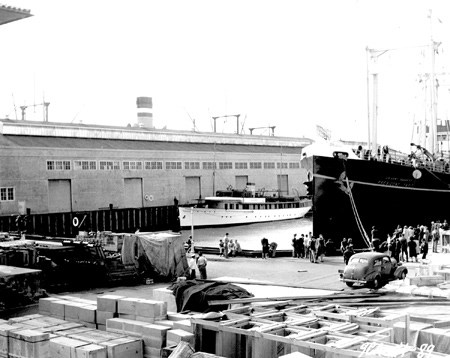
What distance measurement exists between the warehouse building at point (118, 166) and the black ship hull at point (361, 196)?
25.7 metres

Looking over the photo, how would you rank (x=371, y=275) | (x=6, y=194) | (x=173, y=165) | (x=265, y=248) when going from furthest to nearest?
1. (x=173, y=165)
2. (x=6, y=194)
3. (x=265, y=248)
4. (x=371, y=275)

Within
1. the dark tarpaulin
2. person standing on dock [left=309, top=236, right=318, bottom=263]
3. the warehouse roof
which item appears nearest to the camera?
the dark tarpaulin

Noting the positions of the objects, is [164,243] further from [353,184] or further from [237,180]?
[237,180]

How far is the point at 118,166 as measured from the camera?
60.1m

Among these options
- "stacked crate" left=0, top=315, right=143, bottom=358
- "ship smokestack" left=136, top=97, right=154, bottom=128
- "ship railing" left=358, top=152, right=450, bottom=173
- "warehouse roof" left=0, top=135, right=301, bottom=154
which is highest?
"ship smokestack" left=136, top=97, right=154, bottom=128

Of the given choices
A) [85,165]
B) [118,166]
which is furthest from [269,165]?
[85,165]

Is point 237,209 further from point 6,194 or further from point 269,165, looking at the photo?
point 6,194

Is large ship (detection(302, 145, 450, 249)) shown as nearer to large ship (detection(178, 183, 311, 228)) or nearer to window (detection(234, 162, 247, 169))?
large ship (detection(178, 183, 311, 228))

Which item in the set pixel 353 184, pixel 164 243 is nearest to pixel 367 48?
pixel 353 184

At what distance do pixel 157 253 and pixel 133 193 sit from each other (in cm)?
3875

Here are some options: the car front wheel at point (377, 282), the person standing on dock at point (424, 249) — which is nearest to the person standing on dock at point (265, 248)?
the person standing on dock at point (424, 249)

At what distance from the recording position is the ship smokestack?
271 feet

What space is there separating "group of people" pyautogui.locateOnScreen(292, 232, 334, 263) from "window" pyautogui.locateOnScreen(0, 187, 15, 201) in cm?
2909

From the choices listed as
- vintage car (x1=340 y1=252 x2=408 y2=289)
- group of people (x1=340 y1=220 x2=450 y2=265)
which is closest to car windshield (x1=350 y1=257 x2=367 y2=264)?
vintage car (x1=340 y1=252 x2=408 y2=289)
